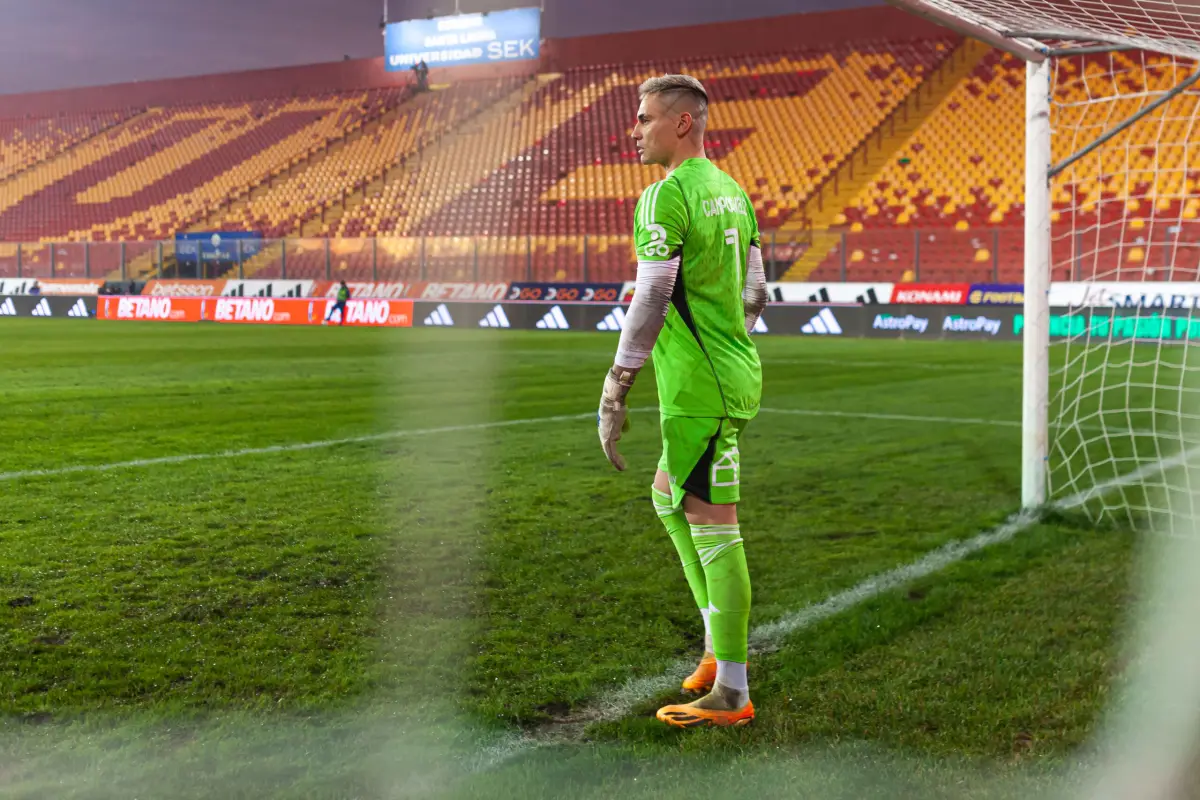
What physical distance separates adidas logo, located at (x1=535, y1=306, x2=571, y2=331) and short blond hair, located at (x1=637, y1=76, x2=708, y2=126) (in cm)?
2051

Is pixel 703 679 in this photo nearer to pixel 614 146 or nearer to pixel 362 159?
pixel 614 146

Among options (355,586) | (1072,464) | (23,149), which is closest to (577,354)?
(1072,464)

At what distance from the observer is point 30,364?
43.6 feet

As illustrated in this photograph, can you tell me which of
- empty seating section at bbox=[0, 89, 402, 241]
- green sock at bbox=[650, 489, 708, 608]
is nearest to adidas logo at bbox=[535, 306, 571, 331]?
empty seating section at bbox=[0, 89, 402, 241]

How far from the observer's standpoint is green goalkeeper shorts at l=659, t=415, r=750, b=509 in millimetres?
2998

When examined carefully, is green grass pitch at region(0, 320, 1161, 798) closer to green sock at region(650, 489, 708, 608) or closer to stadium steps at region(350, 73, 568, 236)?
green sock at region(650, 489, 708, 608)

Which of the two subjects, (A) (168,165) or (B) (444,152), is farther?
(A) (168,165)

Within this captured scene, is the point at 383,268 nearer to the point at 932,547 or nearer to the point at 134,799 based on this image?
the point at 932,547

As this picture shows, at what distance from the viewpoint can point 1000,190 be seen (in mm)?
27406

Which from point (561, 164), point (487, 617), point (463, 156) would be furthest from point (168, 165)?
point (487, 617)

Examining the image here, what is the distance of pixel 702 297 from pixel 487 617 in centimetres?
151

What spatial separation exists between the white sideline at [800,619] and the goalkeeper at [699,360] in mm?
200

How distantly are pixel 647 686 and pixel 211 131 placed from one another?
4262cm

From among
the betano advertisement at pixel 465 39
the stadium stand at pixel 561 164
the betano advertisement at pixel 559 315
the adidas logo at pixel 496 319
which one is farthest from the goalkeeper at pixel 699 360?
the betano advertisement at pixel 465 39
